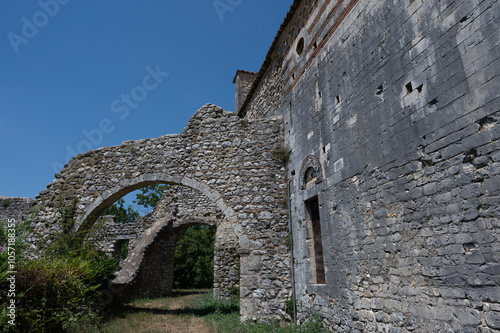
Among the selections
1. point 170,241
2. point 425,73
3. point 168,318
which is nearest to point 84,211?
point 168,318

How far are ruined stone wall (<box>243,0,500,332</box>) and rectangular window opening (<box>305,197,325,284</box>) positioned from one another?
0.04m

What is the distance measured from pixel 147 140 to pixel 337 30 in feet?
19.5

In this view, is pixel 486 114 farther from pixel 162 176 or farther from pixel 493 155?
pixel 162 176

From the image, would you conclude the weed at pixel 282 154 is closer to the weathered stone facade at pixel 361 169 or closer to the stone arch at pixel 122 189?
the weathered stone facade at pixel 361 169

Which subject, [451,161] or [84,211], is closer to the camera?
[451,161]

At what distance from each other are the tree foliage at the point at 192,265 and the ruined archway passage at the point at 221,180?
13.2m

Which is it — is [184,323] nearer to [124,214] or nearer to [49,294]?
[49,294]

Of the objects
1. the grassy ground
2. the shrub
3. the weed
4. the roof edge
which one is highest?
the roof edge

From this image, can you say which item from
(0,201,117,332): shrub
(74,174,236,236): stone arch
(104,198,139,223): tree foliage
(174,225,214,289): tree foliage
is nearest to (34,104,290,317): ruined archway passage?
(74,174,236,236): stone arch

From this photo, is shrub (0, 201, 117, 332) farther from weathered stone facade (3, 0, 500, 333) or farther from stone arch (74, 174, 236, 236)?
weathered stone facade (3, 0, 500, 333)

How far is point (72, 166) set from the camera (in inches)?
389

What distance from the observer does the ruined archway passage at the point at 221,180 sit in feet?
25.1

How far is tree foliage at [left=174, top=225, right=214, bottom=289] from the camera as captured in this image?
21500 millimetres

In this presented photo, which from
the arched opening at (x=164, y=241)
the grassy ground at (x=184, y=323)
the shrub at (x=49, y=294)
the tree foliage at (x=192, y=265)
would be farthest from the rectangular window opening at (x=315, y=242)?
the tree foliage at (x=192, y=265)
